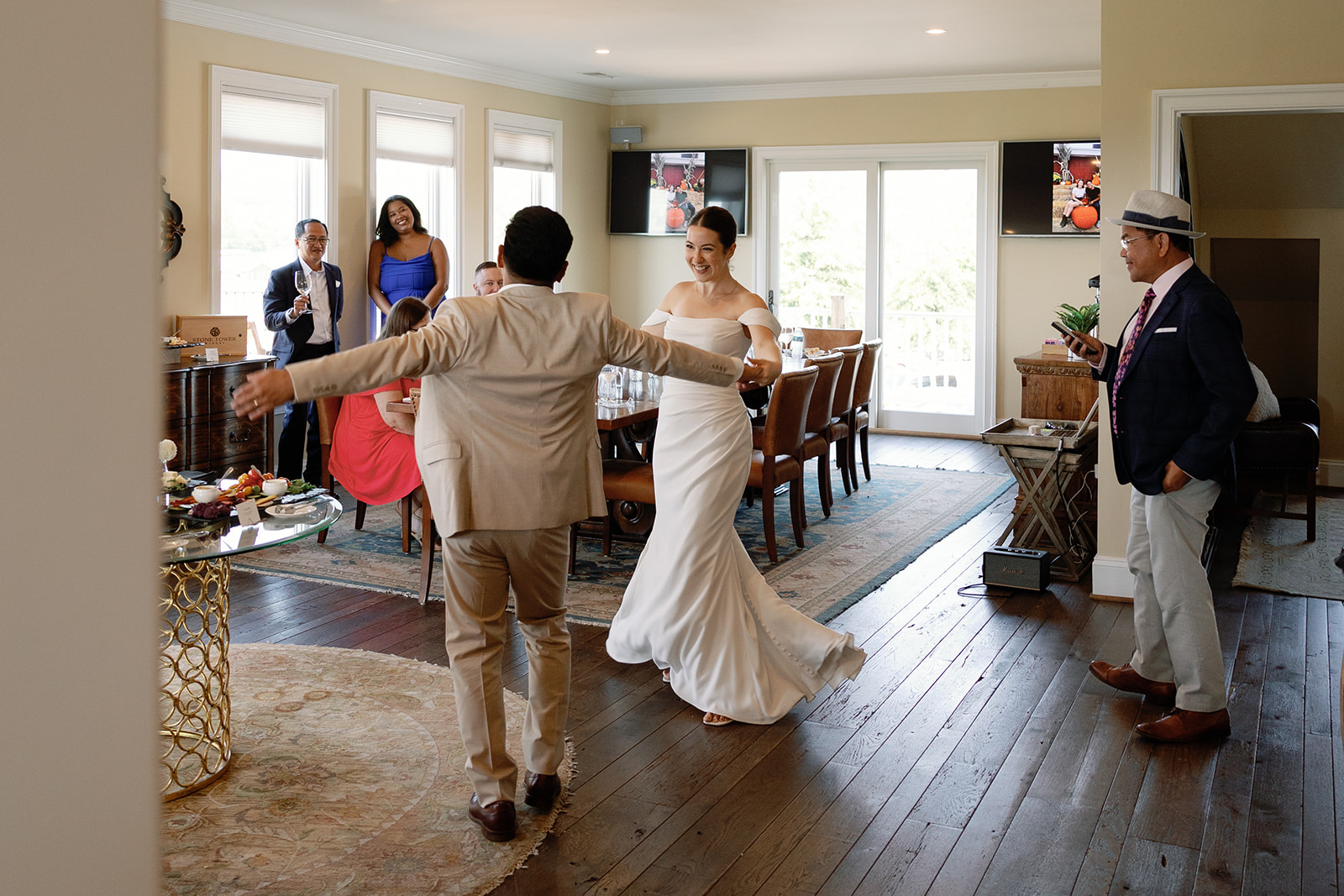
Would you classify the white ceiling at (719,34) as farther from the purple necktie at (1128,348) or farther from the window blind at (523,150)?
the purple necktie at (1128,348)

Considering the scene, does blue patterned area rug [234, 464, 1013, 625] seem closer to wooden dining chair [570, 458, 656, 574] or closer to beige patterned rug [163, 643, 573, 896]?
wooden dining chair [570, 458, 656, 574]

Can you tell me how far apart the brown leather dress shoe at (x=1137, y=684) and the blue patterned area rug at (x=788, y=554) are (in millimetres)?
1230

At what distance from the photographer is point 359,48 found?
7.98 metres

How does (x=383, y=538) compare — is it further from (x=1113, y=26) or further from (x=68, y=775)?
(x=68, y=775)

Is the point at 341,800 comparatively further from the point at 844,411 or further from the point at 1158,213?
the point at 844,411

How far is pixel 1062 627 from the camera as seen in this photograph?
4613 mm

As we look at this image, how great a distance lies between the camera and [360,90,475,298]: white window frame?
8172mm

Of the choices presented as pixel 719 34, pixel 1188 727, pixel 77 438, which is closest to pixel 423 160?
pixel 719 34

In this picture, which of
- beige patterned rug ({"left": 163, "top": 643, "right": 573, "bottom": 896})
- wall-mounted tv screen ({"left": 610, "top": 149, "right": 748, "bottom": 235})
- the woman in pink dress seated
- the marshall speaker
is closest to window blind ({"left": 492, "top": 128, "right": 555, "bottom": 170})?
wall-mounted tv screen ({"left": 610, "top": 149, "right": 748, "bottom": 235})

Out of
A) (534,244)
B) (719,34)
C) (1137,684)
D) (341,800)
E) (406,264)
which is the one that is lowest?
(341,800)

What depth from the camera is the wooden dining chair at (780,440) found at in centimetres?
557

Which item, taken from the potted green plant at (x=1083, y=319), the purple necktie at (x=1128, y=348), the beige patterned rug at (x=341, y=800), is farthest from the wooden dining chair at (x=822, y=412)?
the beige patterned rug at (x=341, y=800)

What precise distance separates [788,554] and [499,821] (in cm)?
323

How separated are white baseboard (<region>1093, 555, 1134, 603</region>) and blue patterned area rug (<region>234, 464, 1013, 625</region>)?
92 cm
